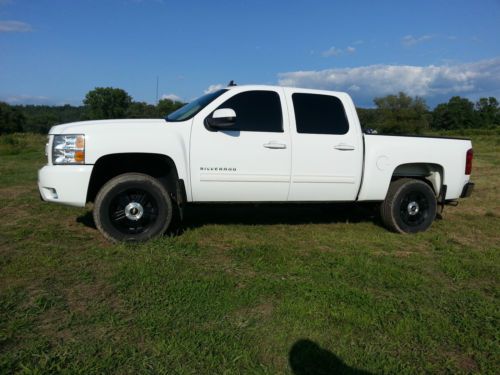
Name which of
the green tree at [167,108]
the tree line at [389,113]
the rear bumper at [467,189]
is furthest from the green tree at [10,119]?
the rear bumper at [467,189]

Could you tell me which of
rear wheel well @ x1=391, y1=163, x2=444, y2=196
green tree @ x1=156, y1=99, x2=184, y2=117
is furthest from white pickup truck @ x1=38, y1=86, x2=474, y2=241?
green tree @ x1=156, y1=99, x2=184, y2=117

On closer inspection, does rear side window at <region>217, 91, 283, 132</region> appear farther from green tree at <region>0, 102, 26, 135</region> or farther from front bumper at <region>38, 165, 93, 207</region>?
green tree at <region>0, 102, 26, 135</region>

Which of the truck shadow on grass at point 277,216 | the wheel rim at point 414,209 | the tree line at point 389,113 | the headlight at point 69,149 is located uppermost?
the tree line at point 389,113

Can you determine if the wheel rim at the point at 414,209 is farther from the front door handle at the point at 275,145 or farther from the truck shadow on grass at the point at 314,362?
the truck shadow on grass at the point at 314,362

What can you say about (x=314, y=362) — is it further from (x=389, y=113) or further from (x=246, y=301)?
(x=389, y=113)

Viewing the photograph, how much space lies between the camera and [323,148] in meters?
5.29

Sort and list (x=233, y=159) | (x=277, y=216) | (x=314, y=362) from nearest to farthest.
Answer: (x=314, y=362), (x=233, y=159), (x=277, y=216)

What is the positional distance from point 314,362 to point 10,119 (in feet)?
234

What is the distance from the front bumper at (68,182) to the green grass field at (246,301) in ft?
1.81

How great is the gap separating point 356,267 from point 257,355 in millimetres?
1971

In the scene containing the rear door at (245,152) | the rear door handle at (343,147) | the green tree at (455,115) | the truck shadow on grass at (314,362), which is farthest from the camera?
the green tree at (455,115)

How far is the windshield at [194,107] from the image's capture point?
503 cm

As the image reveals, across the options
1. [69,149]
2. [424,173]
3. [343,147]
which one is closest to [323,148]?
[343,147]

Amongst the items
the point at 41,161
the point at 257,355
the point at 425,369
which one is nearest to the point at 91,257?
the point at 257,355
